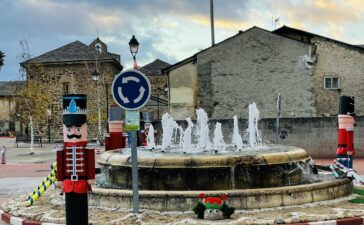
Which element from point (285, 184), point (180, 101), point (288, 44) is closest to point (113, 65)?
point (180, 101)

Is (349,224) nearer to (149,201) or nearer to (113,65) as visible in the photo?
(149,201)

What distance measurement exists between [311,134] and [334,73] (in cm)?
690

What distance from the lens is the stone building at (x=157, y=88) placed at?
172 ft

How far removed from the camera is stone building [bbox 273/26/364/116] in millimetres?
28828

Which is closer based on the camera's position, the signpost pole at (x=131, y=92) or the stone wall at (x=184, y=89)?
the signpost pole at (x=131, y=92)

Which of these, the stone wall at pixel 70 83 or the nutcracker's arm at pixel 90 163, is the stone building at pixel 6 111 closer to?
the stone wall at pixel 70 83

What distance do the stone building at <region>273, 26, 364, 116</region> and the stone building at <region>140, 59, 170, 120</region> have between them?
46.1ft

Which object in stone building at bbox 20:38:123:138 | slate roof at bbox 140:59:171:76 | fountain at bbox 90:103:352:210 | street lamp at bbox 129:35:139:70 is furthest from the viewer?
slate roof at bbox 140:59:171:76

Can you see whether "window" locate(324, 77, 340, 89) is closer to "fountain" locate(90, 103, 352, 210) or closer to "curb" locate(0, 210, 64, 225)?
"fountain" locate(90, 103, 352, 210)

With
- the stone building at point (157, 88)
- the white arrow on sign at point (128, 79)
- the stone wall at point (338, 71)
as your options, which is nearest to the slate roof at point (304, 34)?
the stone wall at point (338, 71)

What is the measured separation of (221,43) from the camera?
29.9 meters

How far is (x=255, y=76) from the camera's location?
2975 cm

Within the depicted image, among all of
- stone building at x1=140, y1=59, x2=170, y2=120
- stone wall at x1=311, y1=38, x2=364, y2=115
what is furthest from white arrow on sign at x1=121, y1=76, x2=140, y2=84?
stone building at x1=140, y1=59, x2=170, y2=120

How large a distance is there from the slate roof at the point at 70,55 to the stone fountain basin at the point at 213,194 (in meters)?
40.6
